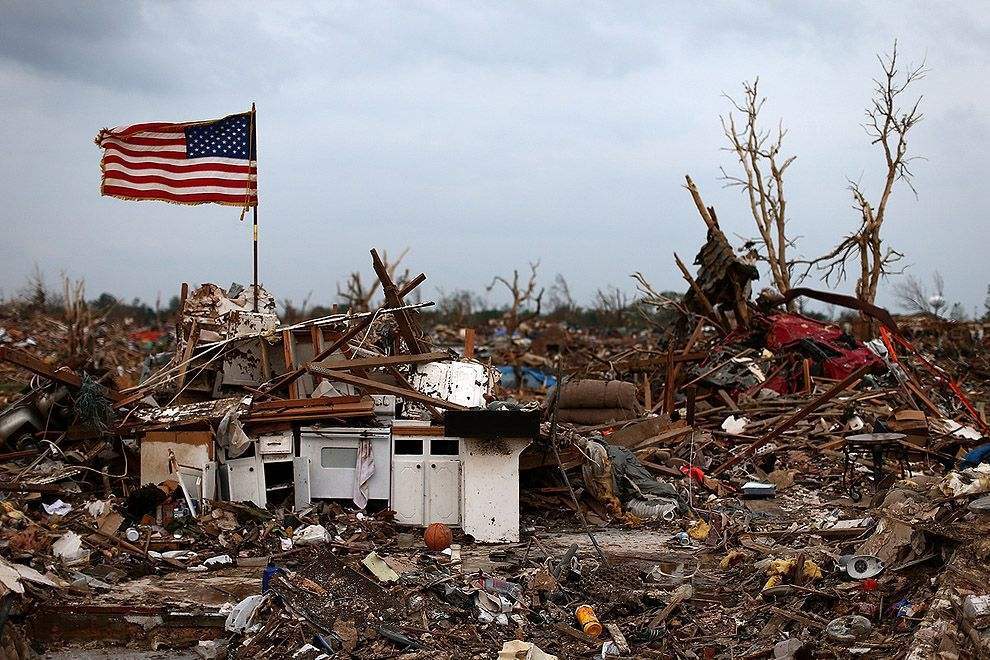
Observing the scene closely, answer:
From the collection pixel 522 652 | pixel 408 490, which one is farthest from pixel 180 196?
pixel 522 652

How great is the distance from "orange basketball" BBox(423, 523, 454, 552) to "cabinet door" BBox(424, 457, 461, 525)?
85cm

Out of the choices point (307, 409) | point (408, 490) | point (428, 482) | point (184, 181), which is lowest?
point (408, 490)

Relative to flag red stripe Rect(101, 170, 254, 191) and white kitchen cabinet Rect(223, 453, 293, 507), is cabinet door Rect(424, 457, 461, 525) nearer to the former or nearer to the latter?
white kitchen cabinet Rect(223, 453, 293, 507)

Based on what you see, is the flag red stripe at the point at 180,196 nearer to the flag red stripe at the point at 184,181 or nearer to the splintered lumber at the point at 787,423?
the flag red stripe at the point at 184,181

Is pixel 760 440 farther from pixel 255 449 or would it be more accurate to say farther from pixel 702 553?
pixel 255 449

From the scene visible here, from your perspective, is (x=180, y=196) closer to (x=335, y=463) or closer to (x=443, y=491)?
(x=335, y=463)

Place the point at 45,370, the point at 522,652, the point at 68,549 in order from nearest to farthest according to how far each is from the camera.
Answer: the point at 522,652 < the point at 68,549 < the point at 45,370

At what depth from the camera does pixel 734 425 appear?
51.0 ft

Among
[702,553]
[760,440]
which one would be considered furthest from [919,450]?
[702,553]

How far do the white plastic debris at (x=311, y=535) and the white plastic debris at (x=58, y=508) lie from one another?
255 cm

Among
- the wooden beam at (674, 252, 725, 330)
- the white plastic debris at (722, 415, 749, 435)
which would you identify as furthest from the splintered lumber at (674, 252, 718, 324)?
the white plastic debris at (722, 415, 749, 435)

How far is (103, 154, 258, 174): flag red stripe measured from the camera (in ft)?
44.4

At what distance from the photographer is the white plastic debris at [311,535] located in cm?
1008

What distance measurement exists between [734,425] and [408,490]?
6.55 meters
